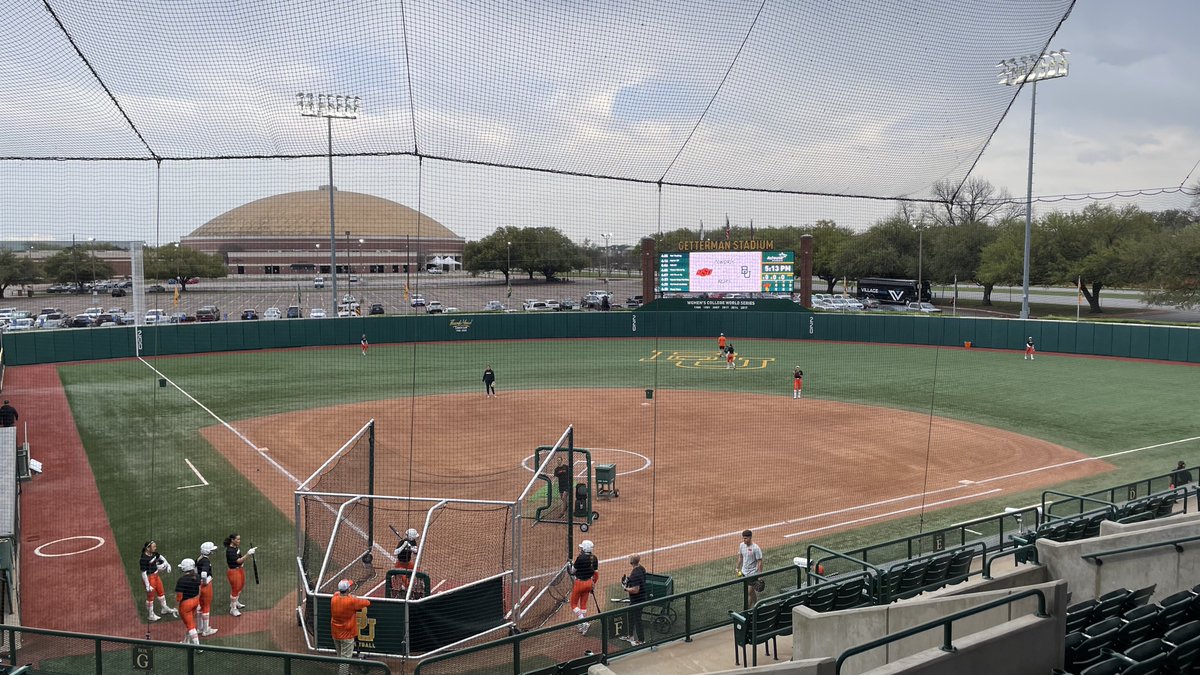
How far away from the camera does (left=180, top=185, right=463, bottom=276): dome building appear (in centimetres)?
1642

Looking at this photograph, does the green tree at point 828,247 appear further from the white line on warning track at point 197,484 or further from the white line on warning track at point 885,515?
the white line on warning track at point 197,484

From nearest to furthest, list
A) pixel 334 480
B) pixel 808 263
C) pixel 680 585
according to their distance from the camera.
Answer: pixel 680 585 → pixel 334 480 → pixel 808 263

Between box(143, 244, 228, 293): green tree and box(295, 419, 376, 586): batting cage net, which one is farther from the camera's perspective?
box(143, 244, 228, 293): green tree

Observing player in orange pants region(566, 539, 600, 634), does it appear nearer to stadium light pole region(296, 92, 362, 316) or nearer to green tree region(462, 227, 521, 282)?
stadium light pole region(296, 92, 362, 316)

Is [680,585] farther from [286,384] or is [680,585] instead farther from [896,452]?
[286,384]

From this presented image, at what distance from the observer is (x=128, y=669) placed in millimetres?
7852

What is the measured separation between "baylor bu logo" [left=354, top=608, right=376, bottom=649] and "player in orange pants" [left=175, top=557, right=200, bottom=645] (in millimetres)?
2320

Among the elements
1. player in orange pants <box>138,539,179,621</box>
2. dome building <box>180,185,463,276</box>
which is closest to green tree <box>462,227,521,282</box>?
dome building <box>180,185,463,276</box>

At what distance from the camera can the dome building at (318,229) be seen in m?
16.4

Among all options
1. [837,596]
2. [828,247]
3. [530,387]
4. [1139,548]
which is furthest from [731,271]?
[1139,548]

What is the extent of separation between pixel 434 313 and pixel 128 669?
129 ft

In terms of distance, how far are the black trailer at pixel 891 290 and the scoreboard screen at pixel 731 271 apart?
21728 mm

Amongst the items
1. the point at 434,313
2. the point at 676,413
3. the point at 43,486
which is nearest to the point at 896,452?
the point at 676,413

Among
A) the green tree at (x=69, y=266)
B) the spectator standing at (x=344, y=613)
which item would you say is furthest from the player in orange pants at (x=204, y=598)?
the green tree at (x=69, y=266)
